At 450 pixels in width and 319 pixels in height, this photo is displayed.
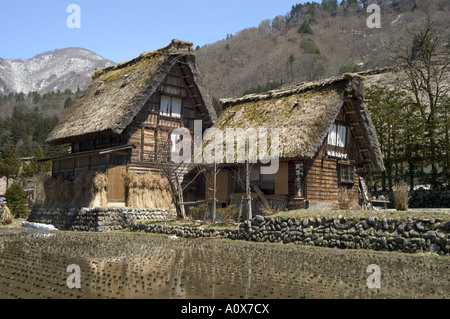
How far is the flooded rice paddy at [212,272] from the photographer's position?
24.1ft

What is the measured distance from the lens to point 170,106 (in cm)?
2734

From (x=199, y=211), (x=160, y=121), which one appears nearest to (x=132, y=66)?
(x=160, y=121)

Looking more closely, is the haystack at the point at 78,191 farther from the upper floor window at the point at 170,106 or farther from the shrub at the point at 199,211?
the upper floor window at the point at 170,106

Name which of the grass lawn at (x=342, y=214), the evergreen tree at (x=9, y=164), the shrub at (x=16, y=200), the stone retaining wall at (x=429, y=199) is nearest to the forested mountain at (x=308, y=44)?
the evergreen tree at (x=9, y=164)

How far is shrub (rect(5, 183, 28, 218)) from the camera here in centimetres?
3147

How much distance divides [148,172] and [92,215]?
398 cm

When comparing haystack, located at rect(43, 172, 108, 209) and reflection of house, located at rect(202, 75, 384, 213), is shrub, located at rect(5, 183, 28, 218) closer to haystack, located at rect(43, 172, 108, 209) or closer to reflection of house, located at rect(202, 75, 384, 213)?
haystack, located at rect(43, 172, 108, 209)

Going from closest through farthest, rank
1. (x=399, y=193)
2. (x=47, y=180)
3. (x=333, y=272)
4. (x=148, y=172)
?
(x=333, y=272) < (x=399, y=193) < (x=148, y=172) < (x=47, y=180)

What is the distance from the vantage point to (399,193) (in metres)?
15.7

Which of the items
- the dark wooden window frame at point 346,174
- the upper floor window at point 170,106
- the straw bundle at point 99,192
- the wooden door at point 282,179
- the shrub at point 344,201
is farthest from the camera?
the upper floor window at point 170,106

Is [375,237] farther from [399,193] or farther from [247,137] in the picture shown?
[247,137]

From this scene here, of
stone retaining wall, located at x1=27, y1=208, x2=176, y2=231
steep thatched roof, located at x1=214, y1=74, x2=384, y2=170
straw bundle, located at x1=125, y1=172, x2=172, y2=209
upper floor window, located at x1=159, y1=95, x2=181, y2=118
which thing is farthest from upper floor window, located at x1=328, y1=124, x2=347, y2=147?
upper floor window, located at x1=159, y1=95, x2=181, y2=118

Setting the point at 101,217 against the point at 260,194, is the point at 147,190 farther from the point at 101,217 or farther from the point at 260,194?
the point at 260,194
